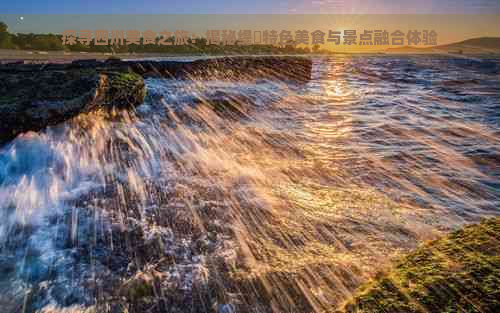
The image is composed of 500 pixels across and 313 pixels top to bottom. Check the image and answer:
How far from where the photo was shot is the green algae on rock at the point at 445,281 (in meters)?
1.36

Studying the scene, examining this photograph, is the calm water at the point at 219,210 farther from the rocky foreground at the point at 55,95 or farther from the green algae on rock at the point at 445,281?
the green algae on rock at the point at 445,281

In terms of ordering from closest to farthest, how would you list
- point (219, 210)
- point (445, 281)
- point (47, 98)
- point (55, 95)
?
point (445, 281), point (219, 210), point (47, 98), point (55, 95)

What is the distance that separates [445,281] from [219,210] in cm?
264

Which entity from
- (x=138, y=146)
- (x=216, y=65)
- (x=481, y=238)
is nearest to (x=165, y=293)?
(x=481, y=238)

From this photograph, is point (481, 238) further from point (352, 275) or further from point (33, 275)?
point (33, 275)

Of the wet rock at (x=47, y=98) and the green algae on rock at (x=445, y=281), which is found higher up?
the wet rock at (x=47, y=98)

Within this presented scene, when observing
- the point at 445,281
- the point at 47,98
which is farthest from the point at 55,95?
the point at 445,281

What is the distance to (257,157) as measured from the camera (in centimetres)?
585

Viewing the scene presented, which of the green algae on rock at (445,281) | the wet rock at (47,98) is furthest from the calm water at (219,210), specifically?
the green algae on rock at (445,281)

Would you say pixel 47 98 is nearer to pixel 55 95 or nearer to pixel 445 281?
pixel 55 95

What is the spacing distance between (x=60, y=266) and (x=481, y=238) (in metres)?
3.37

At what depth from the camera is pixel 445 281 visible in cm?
152

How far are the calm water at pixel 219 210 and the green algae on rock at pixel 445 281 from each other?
0.79m

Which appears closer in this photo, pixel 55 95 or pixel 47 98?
pixel 47 98
